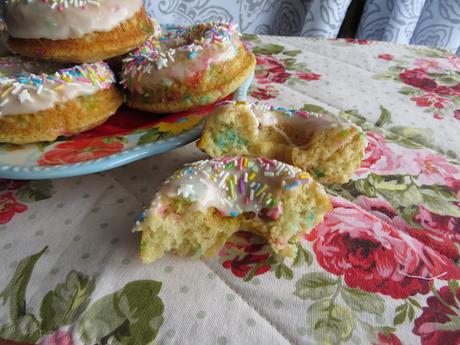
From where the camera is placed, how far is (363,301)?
0.59m

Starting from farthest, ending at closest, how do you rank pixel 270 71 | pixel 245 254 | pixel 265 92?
pixel 270 71
pixel 265 92
pixel 245 254

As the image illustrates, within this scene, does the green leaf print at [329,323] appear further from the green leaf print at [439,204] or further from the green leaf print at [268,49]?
the green leaf print at [268,49]

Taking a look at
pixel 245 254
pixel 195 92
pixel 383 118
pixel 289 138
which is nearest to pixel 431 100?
pixel 383 118

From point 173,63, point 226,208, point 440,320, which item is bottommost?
point 440,320

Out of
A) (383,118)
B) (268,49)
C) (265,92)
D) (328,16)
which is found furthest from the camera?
(328,16)

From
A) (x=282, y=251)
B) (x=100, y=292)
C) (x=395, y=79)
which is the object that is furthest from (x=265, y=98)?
(x=100, y=292)

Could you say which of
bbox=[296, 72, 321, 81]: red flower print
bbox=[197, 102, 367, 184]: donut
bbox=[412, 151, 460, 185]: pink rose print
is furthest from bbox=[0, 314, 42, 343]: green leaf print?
bbox=[296, 72, 321, 81]: red flower print

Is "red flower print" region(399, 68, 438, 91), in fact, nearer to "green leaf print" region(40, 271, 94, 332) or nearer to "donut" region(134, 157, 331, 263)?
"donut" region(134, 157, 331, 263)

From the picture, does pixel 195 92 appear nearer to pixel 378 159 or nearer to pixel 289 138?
pixel 289 138

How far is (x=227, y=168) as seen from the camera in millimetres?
655

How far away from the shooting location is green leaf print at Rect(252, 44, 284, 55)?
1.40 metres

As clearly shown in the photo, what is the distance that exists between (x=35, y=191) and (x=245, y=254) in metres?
0.43

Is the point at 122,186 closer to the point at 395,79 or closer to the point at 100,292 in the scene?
the point at 100,292

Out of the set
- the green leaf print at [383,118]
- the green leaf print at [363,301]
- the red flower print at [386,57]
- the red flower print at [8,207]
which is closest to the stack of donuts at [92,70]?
the red flower print at [8,207]
